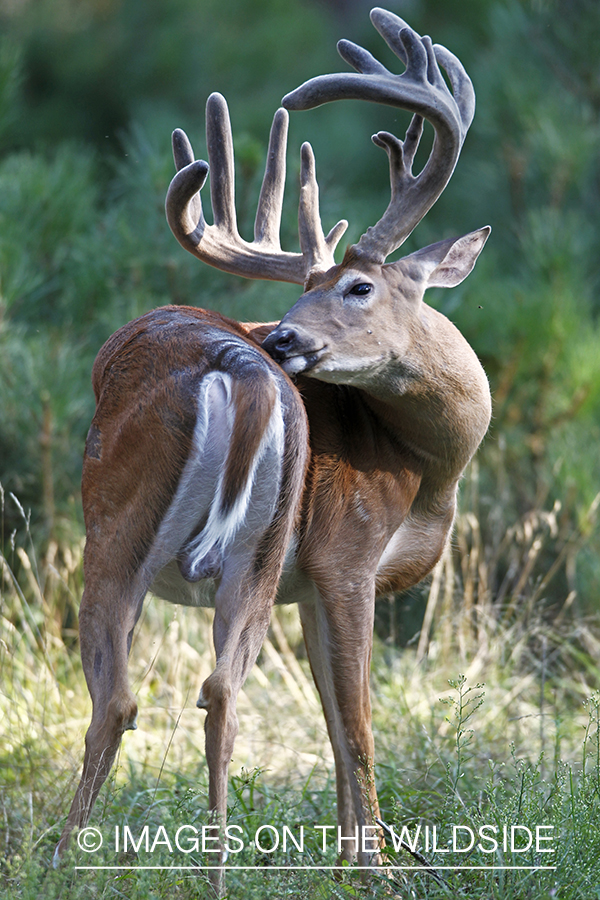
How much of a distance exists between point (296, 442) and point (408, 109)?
995 mm

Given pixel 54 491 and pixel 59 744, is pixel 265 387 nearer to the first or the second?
pixel 59 744

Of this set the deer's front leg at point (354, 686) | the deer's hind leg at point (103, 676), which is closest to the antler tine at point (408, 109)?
the deer's front leg at point (354, 686)

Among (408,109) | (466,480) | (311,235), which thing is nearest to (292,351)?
(311,235)

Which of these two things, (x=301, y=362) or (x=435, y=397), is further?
(x=435, y=397)

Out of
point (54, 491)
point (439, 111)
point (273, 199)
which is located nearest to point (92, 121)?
point (54, 491)

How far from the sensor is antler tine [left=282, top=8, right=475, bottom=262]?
2.51 metres

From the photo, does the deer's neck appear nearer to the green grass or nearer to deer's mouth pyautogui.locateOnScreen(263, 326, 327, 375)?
deer's mouth pyautogui.locateOnScreen(263, 326, 327, 375)

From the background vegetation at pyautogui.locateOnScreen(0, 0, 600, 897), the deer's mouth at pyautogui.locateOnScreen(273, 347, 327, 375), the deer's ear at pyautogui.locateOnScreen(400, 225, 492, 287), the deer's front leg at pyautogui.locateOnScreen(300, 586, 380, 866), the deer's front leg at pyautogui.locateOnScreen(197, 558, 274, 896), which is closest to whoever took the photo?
the deer's front leg at pyautogui.locateOnScreen(197, 558, 274, 896)

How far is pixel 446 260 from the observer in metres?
2.82

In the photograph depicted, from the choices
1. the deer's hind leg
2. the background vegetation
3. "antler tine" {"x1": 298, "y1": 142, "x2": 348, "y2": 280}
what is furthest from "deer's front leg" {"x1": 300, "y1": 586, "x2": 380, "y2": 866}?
"antler tine" {"x1": 298, "y1": 142, "x2": 348, "y2": 280}

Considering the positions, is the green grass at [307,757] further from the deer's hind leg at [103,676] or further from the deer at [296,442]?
the deer at [296,442]

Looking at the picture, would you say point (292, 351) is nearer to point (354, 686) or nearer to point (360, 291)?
point (360, 291)

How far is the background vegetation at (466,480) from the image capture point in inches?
122

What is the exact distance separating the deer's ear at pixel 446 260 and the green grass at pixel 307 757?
1135 millimetres
